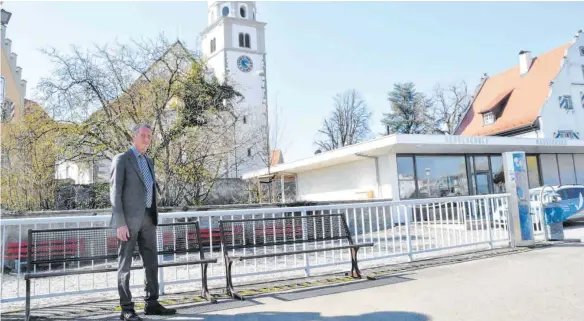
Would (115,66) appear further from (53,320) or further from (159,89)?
(53,320)

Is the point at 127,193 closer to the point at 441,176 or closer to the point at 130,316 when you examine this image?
the point at 130,316

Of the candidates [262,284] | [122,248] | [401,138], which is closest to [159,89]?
[401,138]

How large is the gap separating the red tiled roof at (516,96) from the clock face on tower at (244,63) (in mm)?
24688

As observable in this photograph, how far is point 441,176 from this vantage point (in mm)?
21562

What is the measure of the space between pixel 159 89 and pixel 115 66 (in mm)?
1863

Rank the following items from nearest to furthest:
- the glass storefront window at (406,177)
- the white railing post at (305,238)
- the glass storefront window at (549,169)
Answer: the white railing post at (305,238) < the glass storefront window at (406,177) < the glass storefront window at (549,169)

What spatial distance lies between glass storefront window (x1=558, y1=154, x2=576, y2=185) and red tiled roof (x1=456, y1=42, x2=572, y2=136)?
4342 millimetres

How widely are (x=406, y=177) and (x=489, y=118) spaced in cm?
1741

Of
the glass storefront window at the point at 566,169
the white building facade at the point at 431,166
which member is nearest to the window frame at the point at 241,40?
the white building facade at the point at 431,166

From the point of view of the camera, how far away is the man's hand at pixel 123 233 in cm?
440

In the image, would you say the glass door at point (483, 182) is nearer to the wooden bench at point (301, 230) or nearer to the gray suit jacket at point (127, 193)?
the wooden bench at point (301, 230)

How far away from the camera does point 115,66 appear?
51.7 ft

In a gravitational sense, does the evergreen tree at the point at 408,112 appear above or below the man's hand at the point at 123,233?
above

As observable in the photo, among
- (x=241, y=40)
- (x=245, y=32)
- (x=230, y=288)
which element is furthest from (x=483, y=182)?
(x=245, y=32)
